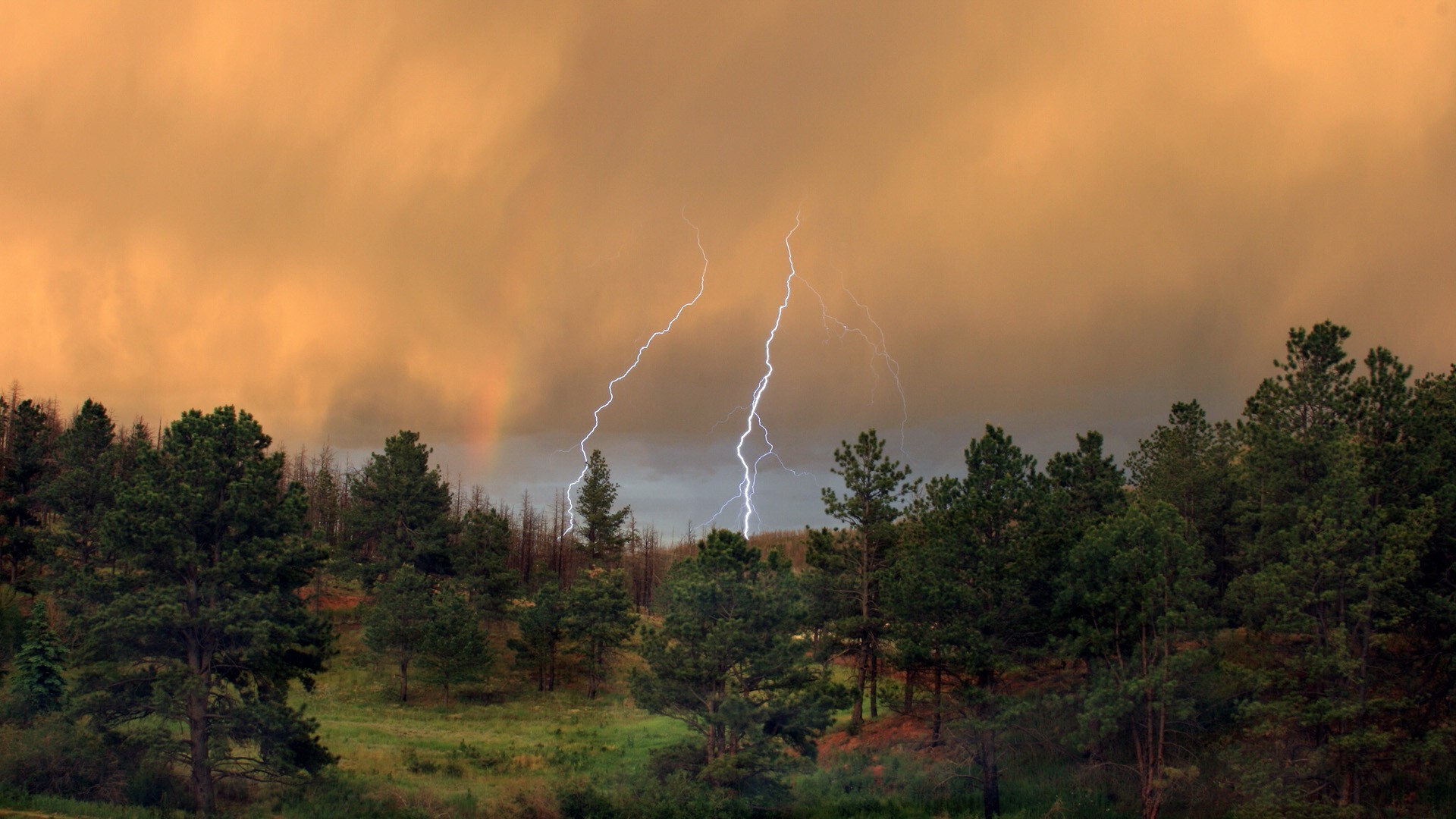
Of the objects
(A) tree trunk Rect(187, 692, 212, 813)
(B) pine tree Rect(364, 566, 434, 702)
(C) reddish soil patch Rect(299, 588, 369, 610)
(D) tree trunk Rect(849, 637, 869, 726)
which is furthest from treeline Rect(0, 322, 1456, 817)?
(C) reddish soil patch Rect(299, 588, 369, 610)

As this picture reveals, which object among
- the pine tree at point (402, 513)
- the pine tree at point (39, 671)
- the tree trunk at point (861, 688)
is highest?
the pine tree at point (402, 513)

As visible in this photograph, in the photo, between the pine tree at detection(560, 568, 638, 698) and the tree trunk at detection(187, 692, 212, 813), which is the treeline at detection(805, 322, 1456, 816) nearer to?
the tree trunk at detection(187, 692, 212, 813)

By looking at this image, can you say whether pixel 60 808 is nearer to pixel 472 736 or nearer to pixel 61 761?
pixel 61 761

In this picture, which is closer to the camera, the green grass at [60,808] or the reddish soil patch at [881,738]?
the green grass at [60,808]

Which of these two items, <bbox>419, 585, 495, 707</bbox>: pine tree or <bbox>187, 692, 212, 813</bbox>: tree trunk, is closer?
<bbox>187, 692, 212, 813</bbox>: tree trunk

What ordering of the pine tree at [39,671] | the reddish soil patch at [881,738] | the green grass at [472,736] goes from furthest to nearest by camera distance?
1. the reddish soil patch at [881,738]
2. the green grass at [472,736]
3. the pine tree at [39,671]

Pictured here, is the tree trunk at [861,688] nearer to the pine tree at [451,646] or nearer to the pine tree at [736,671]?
the pine tree at [736,671]

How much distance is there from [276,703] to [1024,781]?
97.2 ft

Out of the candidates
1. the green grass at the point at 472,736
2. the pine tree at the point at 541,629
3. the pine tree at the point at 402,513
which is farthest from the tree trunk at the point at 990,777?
the pine tree at the point at 402,513

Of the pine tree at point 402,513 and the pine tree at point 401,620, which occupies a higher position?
the pine tree at point 402,513

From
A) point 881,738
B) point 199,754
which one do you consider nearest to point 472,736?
point 199,754

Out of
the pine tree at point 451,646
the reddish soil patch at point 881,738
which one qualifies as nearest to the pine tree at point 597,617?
the pine tree at point 451,646

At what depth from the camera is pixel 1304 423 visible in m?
27.6

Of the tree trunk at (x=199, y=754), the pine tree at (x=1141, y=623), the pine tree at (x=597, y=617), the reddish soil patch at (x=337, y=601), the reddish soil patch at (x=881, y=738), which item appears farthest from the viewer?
the reddish soil patch at (x=337, y=601)
